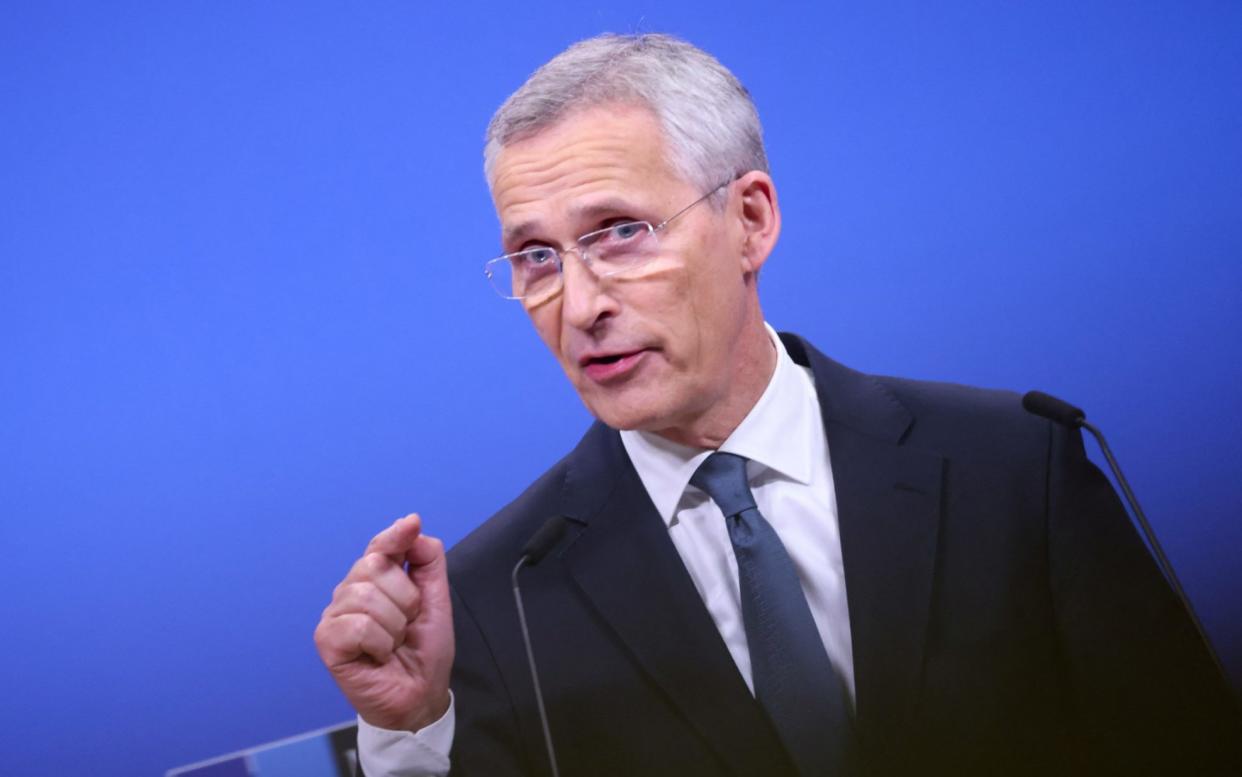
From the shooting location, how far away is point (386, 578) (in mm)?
1367

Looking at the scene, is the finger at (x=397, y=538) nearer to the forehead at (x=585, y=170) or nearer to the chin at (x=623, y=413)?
the chin at (x=623, y=413)

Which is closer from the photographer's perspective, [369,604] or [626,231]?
[369,604]

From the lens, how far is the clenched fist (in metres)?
1.36

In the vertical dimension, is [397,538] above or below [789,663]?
above

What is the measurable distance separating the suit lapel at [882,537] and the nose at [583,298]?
409 millimetres

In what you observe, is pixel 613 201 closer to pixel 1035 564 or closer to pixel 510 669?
pixel 510 669

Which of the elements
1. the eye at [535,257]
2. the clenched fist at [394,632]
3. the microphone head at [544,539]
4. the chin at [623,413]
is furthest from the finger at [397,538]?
the eye at [535,257]

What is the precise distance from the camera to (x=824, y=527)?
1691 mm

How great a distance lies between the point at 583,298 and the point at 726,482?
0.33 m

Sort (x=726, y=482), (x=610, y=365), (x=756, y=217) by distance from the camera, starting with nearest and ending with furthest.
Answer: (x=610, y=365)
(x=726, y=482)
(x=756, y=217)

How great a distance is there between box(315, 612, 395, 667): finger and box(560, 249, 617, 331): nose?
17.9 inches

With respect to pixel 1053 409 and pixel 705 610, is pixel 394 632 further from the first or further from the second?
pixel 1053 409

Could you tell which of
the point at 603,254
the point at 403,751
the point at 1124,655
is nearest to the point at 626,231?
the point at 603,254

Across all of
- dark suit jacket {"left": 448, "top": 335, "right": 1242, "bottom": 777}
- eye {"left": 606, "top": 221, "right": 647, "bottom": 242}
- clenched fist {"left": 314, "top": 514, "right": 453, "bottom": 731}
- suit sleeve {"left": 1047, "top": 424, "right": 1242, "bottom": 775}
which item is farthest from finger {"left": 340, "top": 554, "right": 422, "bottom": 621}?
suit sleeve {"left": 1047, "top": 424, "right": 1242, "bottom": 775}
